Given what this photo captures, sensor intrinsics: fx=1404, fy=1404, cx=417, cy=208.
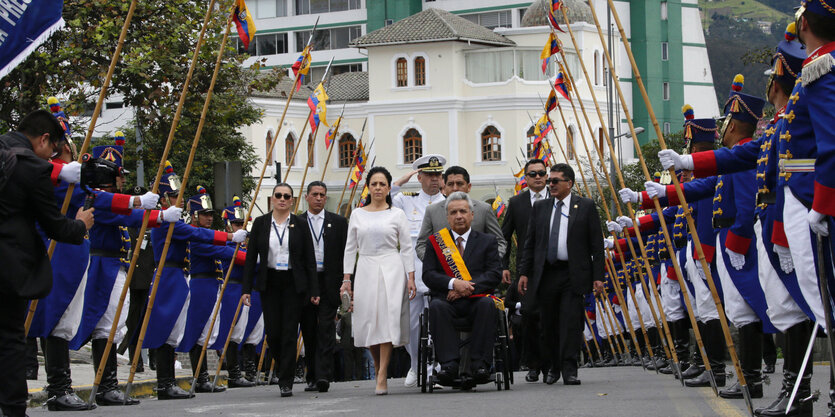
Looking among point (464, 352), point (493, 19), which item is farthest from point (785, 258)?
point (493, 19)

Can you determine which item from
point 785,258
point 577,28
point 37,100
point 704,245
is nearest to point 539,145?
point 37,100

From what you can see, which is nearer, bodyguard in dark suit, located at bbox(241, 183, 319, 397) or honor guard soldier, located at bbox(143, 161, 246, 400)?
bodyguard in dark suit, located at bbox(241, 183, 319, 397)

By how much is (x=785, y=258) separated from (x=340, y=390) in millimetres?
6763

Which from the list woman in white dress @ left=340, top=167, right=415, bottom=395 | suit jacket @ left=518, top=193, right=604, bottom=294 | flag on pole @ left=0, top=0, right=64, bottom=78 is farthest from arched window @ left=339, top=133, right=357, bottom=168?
flag on pole @ left=0, top=0, right=64, bottom=78

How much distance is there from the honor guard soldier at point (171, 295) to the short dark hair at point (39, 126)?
4194 millimetres

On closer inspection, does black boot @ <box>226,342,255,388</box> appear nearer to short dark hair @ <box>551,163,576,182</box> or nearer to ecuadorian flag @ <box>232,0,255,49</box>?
ecuadorian flag @ <box>232,0,255,49</box>

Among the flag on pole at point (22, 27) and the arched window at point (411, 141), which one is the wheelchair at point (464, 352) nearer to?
the flag on pole at point (22, 27)

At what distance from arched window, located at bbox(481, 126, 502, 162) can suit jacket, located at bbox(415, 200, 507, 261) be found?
2700 inches

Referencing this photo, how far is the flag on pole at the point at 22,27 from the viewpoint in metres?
9.84

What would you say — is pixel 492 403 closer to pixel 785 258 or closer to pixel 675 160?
pixel 675 160

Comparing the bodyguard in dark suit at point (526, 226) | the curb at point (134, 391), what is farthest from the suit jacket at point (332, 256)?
the curb at point (134, 391)

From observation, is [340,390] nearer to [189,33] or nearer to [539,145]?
[189,33]

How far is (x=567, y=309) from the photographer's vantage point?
13617 millimetres

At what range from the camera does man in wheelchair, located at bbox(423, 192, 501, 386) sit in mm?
12758
